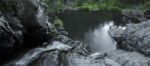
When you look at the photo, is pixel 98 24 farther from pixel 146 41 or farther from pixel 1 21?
pixel 1 21

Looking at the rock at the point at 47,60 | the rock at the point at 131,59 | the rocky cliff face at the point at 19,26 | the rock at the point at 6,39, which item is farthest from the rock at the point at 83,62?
the rocky cliff face at the point at 19,26

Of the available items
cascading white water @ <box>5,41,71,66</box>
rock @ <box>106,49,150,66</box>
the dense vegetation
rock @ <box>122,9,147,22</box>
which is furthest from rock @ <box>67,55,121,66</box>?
the dense vegetation

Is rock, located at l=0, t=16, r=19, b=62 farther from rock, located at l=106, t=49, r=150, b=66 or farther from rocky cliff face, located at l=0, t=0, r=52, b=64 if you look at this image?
rock, located at l=106, t=49, r=150, b=66

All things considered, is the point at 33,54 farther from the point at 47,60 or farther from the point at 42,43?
the point at 42,43

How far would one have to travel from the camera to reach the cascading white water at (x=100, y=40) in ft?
119

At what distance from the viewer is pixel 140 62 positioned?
25172mm

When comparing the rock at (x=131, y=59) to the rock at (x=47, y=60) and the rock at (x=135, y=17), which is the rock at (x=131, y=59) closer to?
the rock at (x=47, y=60)

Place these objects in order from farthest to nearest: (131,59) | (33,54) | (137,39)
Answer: (137,39)
(33,54)
(131,59)

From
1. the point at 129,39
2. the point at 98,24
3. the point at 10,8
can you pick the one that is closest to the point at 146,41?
the point at 129,39

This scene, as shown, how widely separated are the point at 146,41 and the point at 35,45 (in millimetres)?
12065

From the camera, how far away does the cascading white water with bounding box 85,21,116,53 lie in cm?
3625

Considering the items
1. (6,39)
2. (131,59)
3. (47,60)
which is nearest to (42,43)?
(6,39)

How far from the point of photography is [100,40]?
1620 inches

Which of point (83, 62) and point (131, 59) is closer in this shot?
point (83, 62)
